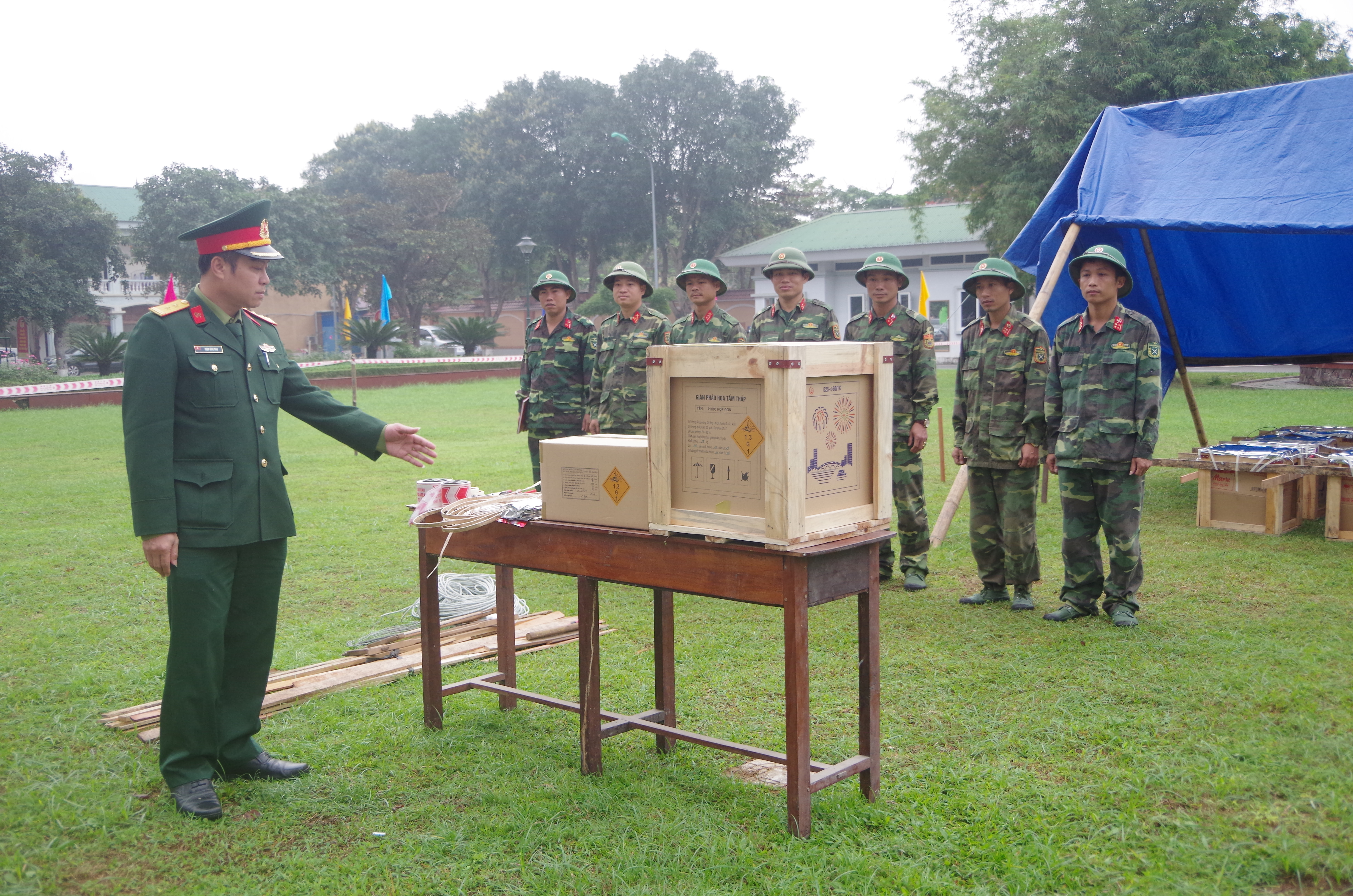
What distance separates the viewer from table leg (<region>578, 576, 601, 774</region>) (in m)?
3.75

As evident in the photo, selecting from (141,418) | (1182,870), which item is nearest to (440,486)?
(141,418)

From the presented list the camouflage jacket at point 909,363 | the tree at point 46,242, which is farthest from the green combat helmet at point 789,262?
the tree at point 46,242

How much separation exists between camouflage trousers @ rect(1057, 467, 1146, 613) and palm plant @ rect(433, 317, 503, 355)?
28632mm

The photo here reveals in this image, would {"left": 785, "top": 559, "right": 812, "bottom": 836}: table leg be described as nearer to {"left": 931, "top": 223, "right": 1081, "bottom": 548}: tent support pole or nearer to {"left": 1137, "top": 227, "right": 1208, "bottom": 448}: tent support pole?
{"left": 931, "top": 223, "right": 1081, "bottom": 548}: tent support pole

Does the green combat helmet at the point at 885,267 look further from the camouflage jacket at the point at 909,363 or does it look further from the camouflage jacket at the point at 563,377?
the camouflage jacket at the point at 563,377

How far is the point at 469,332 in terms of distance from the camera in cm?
3278

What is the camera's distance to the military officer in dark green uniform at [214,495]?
346 cm

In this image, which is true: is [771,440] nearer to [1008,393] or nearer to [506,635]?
[506,635]

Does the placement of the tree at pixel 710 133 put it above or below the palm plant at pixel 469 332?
above

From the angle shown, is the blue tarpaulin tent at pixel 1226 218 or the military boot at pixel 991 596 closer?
the military boot at pixel 991 596

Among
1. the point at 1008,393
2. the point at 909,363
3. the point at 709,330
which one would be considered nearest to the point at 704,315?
the point at 709,330

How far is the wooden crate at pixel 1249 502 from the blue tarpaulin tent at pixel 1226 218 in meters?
1.26

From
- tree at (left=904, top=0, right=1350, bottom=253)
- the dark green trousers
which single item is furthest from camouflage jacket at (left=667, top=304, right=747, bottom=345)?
tree at (left=904, top=0, right=1350, bottom=253)

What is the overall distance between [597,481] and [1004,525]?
10.6 ft
